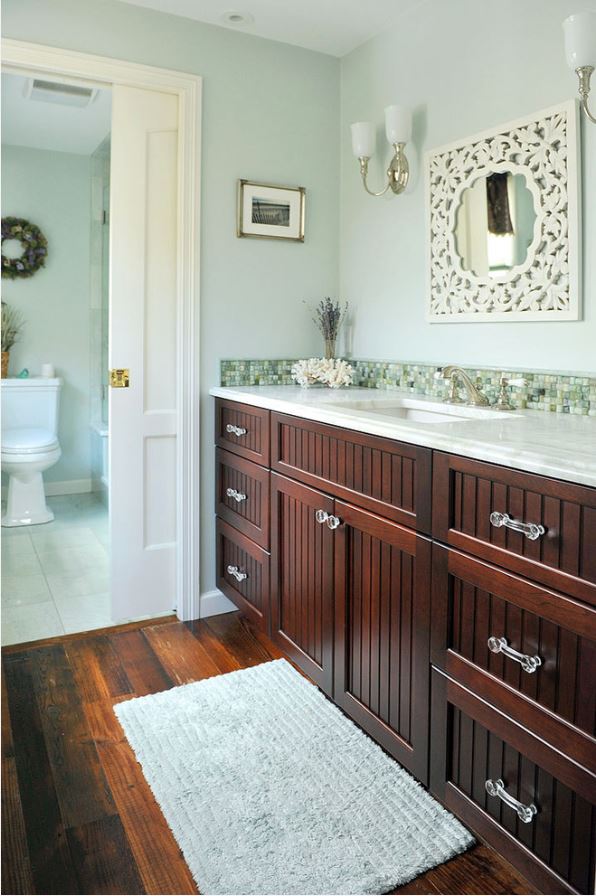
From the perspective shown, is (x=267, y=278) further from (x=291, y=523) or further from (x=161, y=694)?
(x=161, y=694)

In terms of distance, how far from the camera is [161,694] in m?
2.23

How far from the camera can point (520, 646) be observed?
1.35 metres

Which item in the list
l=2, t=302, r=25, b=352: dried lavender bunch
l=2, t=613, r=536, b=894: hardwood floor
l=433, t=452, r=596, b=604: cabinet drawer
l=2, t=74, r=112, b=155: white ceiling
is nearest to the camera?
l=433, t=452, r=596, b=604: cabinet drawer

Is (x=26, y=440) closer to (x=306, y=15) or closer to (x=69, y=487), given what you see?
(x=69, y=487)

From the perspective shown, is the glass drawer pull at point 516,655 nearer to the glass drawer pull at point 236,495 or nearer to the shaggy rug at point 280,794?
the shaggy rug at point 280,794

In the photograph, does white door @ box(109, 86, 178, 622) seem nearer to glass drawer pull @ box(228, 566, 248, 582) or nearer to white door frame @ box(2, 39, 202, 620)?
white door frame @ box(2, 39, 202, 620)

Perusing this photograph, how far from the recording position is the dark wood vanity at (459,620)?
1.25 metres

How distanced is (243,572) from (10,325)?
2940 mm

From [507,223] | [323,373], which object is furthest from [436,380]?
[507,223]

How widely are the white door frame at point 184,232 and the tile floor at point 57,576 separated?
1.50 feet

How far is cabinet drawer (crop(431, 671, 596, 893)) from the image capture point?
1.25 m

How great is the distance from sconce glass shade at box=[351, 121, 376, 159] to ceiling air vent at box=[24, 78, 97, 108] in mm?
1589

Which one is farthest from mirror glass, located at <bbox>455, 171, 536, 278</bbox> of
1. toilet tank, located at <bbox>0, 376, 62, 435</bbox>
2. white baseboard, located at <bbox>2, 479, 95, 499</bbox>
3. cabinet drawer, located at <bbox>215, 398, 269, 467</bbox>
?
white baseboard, located at <bbox>2, 479, 95, 499</bbox>

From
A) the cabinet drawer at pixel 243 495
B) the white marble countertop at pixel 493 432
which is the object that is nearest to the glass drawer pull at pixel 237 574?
the cabinet drawer at pixel 243 495
